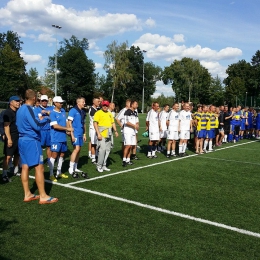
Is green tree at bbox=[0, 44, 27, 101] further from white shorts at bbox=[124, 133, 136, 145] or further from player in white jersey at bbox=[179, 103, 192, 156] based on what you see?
white shorts at bbox=[124, 133, 136, 145]

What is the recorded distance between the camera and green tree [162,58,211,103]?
278 feet

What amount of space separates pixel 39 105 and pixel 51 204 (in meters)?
3.95

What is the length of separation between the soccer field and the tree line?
56174mm

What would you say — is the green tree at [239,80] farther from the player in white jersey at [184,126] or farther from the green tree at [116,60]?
the player in white jersey at [184,126]

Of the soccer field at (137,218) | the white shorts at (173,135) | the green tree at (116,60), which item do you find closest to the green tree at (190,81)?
the green tree at (116,60)

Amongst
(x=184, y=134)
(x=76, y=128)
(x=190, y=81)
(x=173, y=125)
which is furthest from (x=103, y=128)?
(x=190, y=81)

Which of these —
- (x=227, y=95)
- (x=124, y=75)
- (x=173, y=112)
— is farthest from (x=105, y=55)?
(x=173, y=112)

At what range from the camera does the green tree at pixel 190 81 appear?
278 feet

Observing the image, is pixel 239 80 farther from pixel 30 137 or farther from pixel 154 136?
pixel 30 137

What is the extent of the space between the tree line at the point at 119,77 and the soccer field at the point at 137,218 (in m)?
56.2

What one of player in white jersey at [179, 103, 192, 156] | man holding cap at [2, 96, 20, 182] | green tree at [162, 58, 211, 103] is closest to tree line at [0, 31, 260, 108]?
green tree at [162, 58, 211, 103]

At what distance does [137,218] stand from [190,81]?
83.9 metres

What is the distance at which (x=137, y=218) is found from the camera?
5.05 m

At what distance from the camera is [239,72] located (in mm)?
85062
